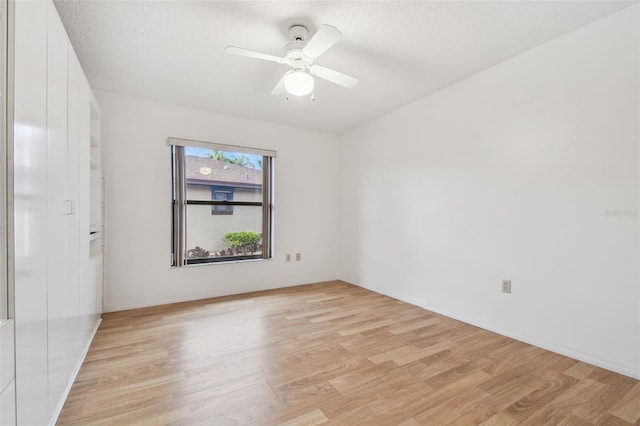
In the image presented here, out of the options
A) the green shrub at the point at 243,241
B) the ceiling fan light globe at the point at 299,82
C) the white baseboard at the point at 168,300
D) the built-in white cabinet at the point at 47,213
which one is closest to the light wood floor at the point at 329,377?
the white baseboard at the point at 168,300

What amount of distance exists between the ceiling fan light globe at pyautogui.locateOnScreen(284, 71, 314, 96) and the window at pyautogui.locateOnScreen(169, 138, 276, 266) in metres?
1.91

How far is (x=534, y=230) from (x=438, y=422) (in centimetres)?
171

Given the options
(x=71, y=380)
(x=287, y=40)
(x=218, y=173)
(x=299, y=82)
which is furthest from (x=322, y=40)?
(x=71, y=380)

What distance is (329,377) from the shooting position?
190cm

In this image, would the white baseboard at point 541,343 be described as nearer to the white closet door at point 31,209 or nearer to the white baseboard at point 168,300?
the white baseboard at point 168,300

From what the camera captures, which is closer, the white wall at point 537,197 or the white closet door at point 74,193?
the white closet door at point 74,193

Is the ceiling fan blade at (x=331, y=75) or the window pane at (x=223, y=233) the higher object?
the ceiling fan blade at (x=331, y=75)

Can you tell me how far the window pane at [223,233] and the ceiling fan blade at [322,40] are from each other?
2462mm

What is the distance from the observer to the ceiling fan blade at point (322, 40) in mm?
1703

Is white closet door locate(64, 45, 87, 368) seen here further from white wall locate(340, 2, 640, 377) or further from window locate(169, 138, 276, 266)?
white wall locate(340, 2, 640, 377)

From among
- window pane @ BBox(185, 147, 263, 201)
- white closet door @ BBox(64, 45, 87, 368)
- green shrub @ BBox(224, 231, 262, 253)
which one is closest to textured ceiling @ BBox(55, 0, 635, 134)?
white closet door @ BBox(64, 45, 87, 368)

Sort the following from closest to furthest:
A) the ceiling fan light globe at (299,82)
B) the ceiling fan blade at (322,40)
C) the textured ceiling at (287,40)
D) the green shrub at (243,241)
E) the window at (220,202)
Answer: the ceiling fan blade at (322,40)
the textured ceiling at (287,40)
the ceiling fan light globe at (299,82)
the window at (220,202)
the green shrub at (243,241)

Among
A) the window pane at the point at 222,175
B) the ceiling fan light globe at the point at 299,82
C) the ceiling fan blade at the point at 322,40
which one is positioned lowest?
the window pane at the point at 222,175

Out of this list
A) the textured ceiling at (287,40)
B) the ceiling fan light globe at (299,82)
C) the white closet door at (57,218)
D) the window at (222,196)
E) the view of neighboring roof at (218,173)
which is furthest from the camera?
the window at (222,196)
